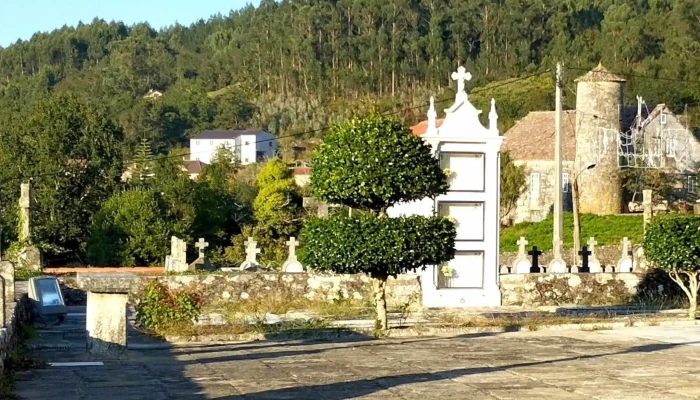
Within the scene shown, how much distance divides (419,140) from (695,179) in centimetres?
5151

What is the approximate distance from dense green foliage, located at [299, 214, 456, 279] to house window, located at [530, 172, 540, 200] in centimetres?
5040

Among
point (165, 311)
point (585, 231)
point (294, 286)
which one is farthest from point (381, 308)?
point (585, 231)

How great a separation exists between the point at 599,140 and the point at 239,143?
2614 inches

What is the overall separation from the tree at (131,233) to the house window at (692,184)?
97.4 ft

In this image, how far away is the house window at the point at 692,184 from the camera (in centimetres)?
6780

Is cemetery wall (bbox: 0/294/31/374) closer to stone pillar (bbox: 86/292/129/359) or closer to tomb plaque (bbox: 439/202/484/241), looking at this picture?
stone pillar (bbox: 86/292/129/359)

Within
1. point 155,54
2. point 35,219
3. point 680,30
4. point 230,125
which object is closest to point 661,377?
point 35,219

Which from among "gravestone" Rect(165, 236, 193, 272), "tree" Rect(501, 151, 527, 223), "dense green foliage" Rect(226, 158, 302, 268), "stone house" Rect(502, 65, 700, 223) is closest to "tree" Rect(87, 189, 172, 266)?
"dense green foliage" Rect(226, 158, 302, 268)

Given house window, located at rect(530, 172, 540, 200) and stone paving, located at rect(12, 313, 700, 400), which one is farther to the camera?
house window, located at rect(530, 172, 540, 200)

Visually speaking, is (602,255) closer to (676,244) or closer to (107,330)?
(676,244)

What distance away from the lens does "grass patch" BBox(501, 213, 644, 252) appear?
5722 centimetres

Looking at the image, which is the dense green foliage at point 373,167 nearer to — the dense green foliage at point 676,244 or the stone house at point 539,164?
the dense green foliage at point 676,244

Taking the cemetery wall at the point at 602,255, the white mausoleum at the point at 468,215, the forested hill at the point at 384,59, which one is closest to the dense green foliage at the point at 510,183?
the cemetery wall at the point at 602,255

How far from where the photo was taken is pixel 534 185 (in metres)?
69.8
